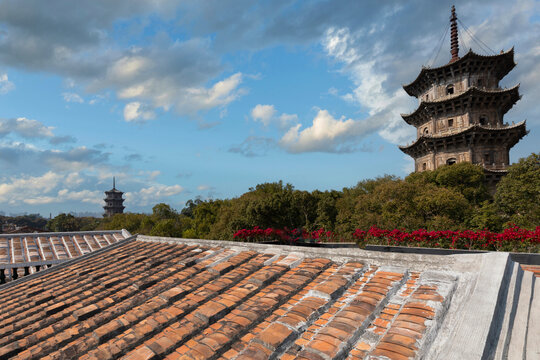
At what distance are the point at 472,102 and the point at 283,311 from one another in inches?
1538

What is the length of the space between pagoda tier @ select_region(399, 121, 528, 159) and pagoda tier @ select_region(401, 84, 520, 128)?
378cm

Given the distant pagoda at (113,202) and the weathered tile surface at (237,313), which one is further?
the distant pagoda at (113,202)

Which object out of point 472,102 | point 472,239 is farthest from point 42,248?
point 472,102

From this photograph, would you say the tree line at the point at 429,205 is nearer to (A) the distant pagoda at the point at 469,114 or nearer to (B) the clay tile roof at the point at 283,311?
(A) the distant pagoda at the point at 469,114

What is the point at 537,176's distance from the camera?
19766mm

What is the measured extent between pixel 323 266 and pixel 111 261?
6388 millimetres

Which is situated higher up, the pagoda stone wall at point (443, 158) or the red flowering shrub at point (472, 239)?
the pagoda stone wall at point (443, 158)

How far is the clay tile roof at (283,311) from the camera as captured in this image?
219 cm

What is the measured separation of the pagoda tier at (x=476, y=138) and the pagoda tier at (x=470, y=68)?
8.33 m

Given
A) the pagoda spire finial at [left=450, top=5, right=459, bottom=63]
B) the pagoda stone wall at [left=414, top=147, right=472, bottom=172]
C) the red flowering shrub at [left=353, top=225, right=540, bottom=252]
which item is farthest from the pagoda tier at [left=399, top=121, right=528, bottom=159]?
the red flowering shrub at [left=353, top=225, right=540, bottom=252]

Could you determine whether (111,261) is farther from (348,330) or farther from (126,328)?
(348,330)

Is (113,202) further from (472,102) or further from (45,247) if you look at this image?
(472,102)

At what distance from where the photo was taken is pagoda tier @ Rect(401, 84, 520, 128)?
3022cm

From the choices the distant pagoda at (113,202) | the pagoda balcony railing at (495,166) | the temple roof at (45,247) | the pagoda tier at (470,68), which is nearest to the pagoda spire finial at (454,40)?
the pagoda tier at (470,68)
